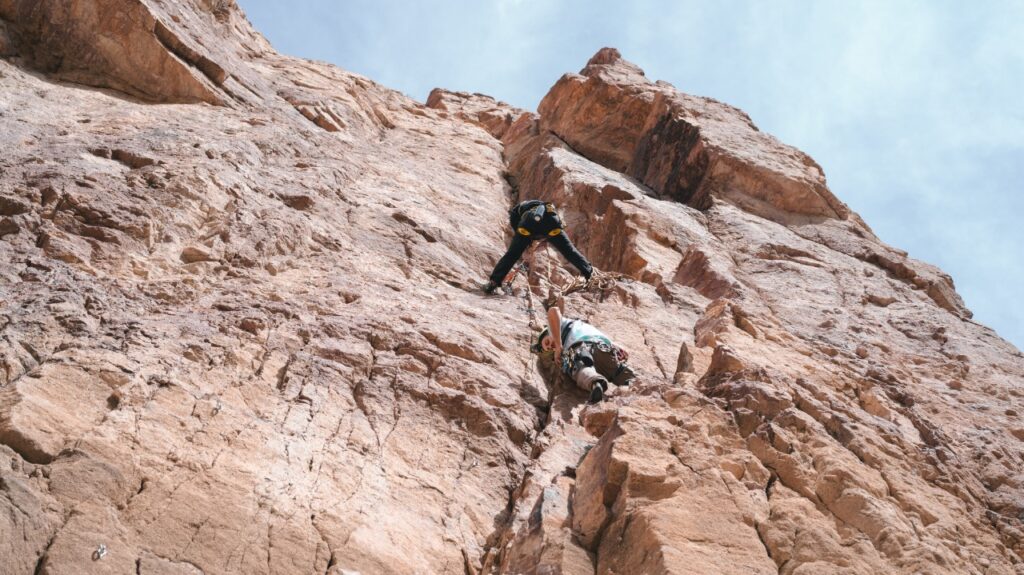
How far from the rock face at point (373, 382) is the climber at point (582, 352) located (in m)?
0.22

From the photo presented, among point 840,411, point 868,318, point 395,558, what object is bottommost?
point 395,558

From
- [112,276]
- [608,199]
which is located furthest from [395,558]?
[608,199]

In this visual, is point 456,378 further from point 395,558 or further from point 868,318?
point 868,318

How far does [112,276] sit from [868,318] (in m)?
9.16

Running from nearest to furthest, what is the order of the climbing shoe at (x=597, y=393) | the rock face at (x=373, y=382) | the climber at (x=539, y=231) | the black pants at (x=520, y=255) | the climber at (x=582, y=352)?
the rock face at (x=373, y=382)
the climbing shoe at (x=597, y=393)
the climber at (x=582, y=352)
the black pants at (x=520, y=255)
the climber at (x=539, y=231)

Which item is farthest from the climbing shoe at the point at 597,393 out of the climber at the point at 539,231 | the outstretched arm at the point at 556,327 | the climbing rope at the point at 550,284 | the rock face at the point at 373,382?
the climber at the point at 539,231

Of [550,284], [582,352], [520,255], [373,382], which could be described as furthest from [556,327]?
[550,284]

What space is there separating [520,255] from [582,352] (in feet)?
9.50

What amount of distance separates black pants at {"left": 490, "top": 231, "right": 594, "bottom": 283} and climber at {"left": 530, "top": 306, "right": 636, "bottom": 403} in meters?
1.87

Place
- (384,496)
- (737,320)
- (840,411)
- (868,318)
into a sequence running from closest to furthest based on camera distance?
(384,496)
(840,411)
(737,320)
(868,318)

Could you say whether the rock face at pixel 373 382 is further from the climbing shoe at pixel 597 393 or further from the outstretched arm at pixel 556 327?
the outstretched arm at pixel 556 327

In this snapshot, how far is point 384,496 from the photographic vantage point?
209 inches

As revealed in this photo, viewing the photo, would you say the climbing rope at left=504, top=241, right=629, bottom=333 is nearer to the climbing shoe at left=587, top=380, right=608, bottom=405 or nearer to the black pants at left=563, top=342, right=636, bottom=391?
the black pants at left=563, top=342, right=636, bottom=391

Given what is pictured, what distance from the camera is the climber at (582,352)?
774cm
